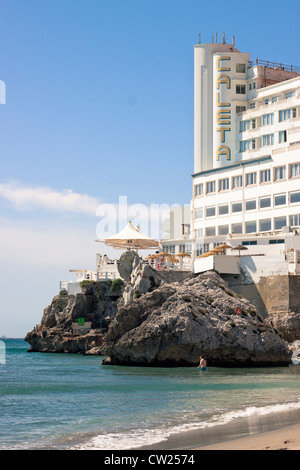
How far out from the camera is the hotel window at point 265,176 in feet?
227

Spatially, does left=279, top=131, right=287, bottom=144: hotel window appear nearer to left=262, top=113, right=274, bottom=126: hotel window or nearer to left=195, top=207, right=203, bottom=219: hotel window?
A: left=262, top=113, right=274, bottom=126: hotel window

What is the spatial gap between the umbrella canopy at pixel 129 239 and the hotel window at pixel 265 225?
10.8 meters

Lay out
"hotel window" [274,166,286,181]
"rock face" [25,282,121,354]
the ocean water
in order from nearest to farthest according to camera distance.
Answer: the ocean water → "hotel window" [274,166,286,181] → "rock face" [25,282,121,354]

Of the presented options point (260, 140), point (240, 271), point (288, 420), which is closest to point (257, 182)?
point (260, 140)

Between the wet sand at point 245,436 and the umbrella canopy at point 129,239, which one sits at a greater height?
the umbrella canopy at point 129,239

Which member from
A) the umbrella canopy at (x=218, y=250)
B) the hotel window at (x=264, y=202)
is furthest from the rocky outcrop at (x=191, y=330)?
the hotel window at (x=264, y=202)

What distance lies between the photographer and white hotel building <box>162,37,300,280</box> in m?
67.5

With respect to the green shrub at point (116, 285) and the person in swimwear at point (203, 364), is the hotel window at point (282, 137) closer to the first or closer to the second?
the green shrub at point (116, 285)

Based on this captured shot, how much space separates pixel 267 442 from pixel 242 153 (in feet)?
188

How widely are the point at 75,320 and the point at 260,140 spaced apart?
27.5 m

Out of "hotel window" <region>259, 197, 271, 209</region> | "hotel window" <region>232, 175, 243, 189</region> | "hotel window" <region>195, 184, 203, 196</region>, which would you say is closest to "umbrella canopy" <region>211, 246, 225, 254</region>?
"hotel window" <region>259, 197, 271, 209</region>

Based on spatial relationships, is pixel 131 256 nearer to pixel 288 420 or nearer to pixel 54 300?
pixel 54 300

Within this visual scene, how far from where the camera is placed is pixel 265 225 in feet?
225

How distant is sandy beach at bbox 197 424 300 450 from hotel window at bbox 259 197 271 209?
47437mm
